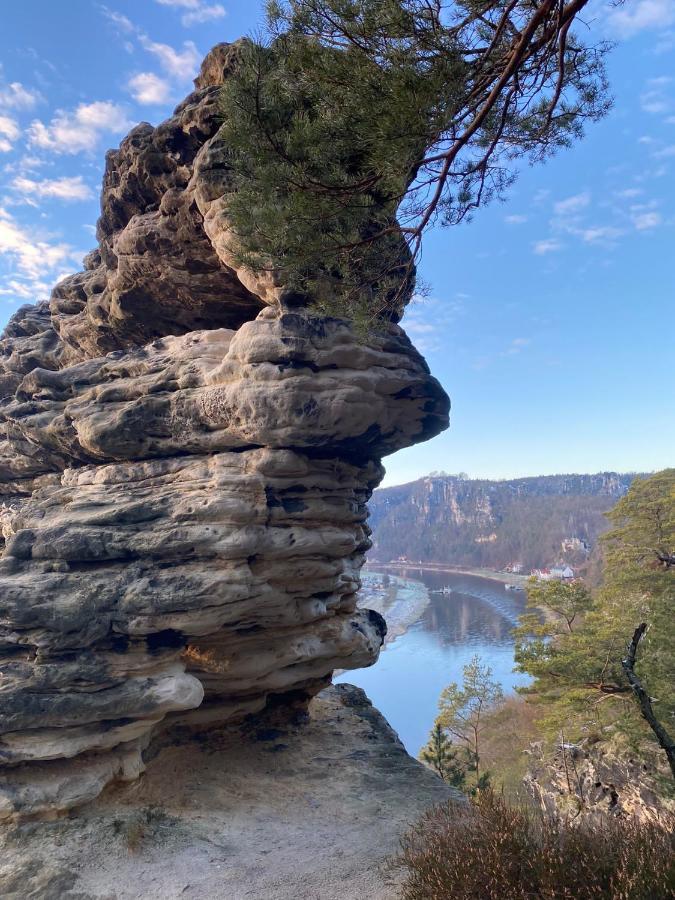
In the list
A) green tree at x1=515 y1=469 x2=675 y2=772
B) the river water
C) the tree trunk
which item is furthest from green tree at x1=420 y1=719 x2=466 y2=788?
the tree trunk

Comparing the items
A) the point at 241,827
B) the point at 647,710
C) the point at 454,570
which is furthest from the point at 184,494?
the point at 454,570

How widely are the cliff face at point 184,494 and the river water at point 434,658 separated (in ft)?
68.7

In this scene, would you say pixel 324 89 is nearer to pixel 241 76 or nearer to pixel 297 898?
pixel 241 76

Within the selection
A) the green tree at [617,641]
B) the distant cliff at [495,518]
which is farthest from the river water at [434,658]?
the distant cliff at [495,518]

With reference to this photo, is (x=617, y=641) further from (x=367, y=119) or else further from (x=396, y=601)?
(x=396, y=601)

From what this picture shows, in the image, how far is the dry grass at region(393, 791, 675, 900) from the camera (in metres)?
4.56

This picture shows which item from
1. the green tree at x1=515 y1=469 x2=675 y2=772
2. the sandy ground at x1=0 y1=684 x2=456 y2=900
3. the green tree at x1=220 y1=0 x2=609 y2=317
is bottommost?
the sandy ground at x1=0 y1=684 x2=456 y2=900

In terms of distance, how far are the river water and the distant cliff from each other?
1658 inches

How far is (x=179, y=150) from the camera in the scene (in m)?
10.8

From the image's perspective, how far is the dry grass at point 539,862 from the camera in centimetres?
456

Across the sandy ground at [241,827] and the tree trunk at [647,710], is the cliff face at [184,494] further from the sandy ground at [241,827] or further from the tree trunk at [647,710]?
the tree trunk at [647,710]

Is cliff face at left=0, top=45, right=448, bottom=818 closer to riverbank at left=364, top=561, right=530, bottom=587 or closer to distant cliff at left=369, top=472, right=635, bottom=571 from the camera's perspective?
riverbank at left=364, top=561, right=530, bottom=587

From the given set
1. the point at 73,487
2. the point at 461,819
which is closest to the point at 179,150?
the point at 73,487

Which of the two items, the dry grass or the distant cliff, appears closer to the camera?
the dry grass
